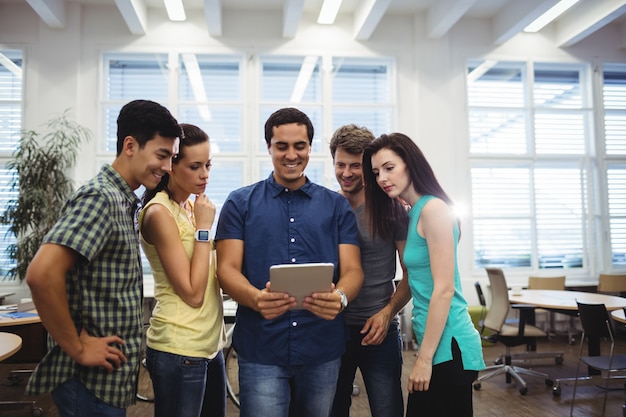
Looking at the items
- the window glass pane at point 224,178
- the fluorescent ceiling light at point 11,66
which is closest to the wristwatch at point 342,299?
the window glass pane at point 224,178

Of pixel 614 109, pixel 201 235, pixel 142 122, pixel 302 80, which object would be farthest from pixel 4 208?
pixel 614 109

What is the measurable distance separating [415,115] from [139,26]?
4.01 meters

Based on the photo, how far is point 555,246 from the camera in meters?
7.46

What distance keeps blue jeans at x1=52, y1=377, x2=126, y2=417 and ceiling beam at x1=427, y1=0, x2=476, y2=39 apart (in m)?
5.85

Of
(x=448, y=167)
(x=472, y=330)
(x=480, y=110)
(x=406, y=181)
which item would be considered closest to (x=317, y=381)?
(x=472, y=330)

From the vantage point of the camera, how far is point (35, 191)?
18.9ft

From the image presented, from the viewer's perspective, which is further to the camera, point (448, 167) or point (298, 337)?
point (448, 167)

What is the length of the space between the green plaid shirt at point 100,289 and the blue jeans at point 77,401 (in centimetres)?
2

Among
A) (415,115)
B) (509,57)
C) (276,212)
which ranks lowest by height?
(276,212)

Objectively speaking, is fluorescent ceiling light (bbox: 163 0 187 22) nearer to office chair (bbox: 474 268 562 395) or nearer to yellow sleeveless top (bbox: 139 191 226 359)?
office chair (bbox: 474 268 562 395)

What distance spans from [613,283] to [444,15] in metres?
4.39

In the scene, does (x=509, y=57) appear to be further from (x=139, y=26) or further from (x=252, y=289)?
(x=252, y=289)

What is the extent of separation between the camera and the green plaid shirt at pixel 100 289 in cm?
133

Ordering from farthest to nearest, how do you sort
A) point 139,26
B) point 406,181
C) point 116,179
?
point 139,26 < point 406,181 < point 116,179
